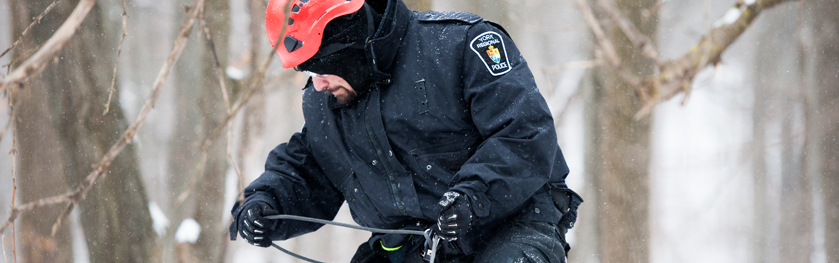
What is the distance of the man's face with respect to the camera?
2229mm

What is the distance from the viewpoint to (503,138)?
190cm

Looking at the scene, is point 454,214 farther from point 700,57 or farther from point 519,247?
point 700,57

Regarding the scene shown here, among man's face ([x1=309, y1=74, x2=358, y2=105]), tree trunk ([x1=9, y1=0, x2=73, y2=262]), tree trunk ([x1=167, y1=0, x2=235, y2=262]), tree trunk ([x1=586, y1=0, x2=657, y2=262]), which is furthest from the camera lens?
tree trunk ([x1=586, y1=0, x2=657, y2=262])

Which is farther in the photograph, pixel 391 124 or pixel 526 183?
pixel 391 124

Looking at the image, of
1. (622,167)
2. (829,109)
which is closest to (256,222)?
(622,167)

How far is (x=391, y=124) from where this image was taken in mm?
2178

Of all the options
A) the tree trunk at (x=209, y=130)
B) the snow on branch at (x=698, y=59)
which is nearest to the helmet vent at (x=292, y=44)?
the tree trunk at (x=209, y=130)

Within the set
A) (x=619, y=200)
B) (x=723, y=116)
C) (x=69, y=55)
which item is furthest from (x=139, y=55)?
(x=723, y=116)

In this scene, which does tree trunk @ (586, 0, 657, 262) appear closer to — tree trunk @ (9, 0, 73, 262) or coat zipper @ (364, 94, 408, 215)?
coat zipper @ (364, 94, 408, 215)

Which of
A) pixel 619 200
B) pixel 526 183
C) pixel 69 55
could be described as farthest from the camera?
pixel 619 200

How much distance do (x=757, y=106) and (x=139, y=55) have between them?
42.6 feet

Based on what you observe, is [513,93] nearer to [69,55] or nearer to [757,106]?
[69,55]

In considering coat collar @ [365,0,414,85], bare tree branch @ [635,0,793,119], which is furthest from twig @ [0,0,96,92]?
bare tree branch @ [635,0,793,119]

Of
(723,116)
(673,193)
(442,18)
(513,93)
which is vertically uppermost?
(442,18)
